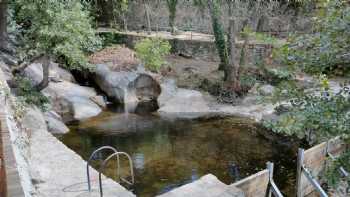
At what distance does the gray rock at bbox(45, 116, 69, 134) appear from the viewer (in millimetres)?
12085

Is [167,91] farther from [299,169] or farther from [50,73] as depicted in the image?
[299,169]

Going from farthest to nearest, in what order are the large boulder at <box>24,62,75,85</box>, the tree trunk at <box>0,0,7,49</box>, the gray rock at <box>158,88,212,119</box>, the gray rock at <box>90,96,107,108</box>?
the gray rock at <box>90,96,107,108</box>
the gray rock at <box>158,88,212,119</box>
the large boulder at <box>24,62,75,85</box>
the tree trunk at <box>0,0,7,49</box>

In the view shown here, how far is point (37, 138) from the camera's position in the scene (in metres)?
9.42

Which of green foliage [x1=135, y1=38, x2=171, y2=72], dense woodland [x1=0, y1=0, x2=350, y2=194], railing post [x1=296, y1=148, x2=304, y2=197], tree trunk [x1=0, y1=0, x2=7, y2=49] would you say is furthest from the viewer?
green foliage [x1=135, y1=38, x2=171, y2=72]

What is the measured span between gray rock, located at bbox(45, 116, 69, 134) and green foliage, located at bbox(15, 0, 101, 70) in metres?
2.18

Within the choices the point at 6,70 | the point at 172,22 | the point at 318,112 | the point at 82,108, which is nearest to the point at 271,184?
the point at 318,112

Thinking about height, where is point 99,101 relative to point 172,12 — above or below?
below

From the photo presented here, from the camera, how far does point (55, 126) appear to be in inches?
483

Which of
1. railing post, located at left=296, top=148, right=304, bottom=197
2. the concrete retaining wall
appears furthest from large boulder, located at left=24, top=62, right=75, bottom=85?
the concrete retaining wall

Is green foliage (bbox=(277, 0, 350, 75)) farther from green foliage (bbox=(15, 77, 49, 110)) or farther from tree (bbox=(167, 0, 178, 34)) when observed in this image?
tree (bbox=(167, 0, 178, 34))

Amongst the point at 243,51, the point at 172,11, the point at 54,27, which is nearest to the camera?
the point at 54,27

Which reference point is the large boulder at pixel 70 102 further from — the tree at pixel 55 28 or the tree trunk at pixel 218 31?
the tree trunk at pixel 218 31

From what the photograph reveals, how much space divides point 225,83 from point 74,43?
748 centimetres

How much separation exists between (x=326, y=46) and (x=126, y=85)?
43.8 ft
